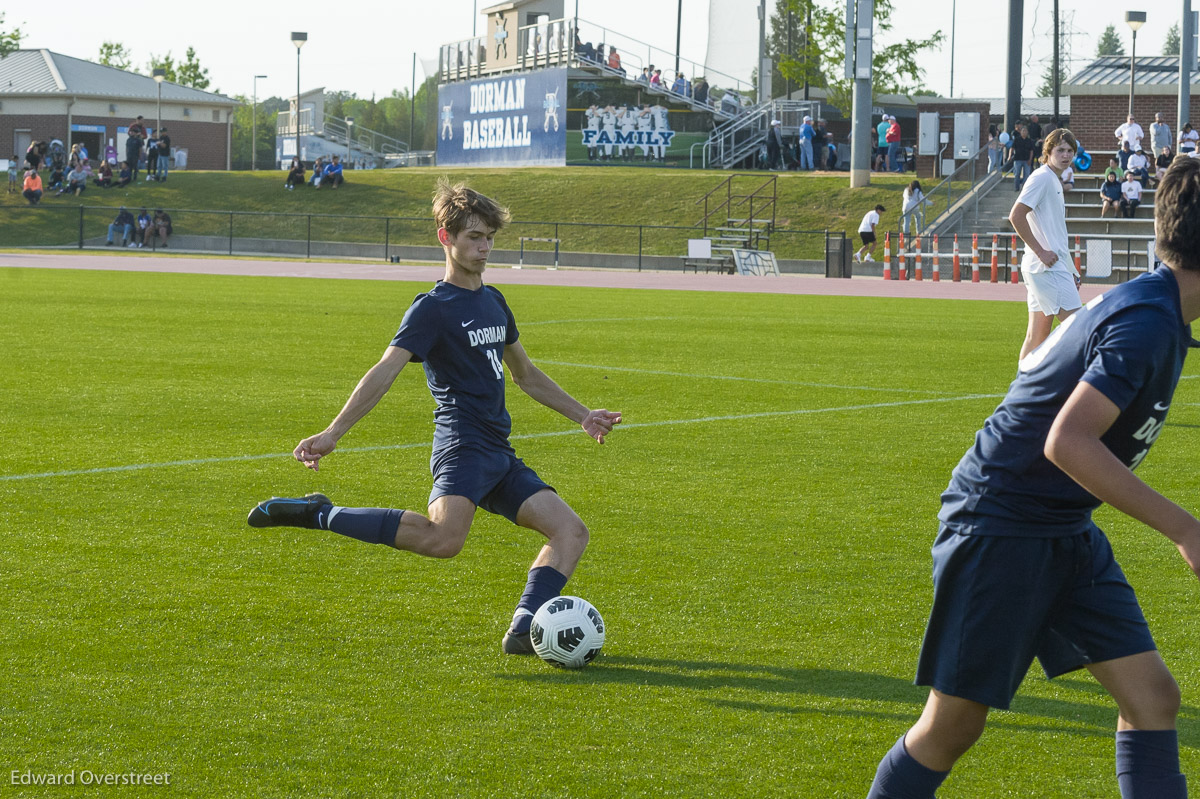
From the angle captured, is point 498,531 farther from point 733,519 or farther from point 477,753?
point 477,753

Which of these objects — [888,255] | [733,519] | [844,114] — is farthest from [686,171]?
[733,519]

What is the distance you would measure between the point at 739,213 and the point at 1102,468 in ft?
152

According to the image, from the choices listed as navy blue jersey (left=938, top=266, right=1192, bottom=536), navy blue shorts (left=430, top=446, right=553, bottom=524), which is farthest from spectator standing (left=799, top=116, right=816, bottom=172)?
navy blue jersey (left=938, top=266, right=1192, bottom=536)

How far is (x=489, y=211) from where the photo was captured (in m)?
5.25

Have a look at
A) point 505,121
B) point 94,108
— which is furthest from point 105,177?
point 94,108

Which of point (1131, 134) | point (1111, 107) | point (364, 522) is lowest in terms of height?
point (364, 522)

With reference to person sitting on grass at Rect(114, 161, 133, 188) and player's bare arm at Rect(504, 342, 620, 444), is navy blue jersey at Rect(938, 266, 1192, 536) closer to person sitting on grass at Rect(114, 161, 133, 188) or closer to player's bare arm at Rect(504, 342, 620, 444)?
player's bare arm at Rect(504, 342, 620, 444)

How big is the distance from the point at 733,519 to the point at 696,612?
1.78 meters

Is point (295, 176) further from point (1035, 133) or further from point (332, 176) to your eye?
point (1035, 133)

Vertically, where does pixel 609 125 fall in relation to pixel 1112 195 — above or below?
above

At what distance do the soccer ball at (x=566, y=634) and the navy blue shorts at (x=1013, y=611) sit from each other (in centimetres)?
185

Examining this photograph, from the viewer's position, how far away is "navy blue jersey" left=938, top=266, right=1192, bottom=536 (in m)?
2.83

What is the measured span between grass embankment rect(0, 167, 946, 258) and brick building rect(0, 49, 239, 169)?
2132 cm

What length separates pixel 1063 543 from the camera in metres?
3.12
